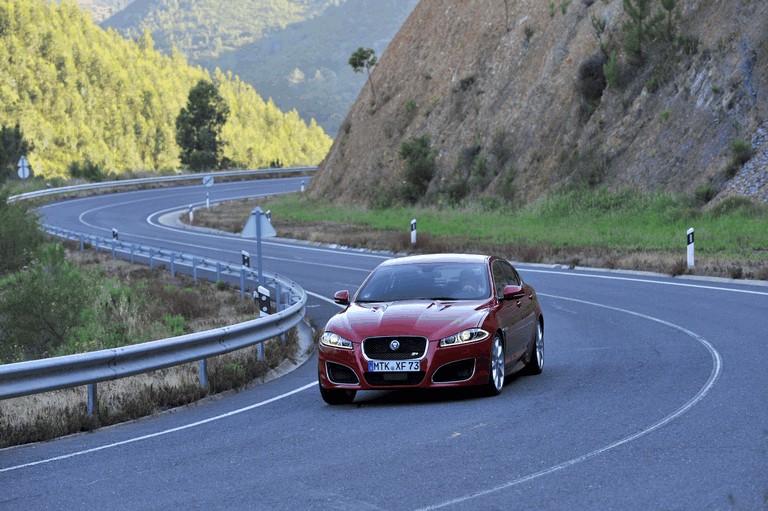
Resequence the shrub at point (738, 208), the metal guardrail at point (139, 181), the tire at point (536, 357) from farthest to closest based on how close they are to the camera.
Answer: the metal guardrail at point (139, 181) < the shrub at point (738, 208) < the tire at point (536, 357)

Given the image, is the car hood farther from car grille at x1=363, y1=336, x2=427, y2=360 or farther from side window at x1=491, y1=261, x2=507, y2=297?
side window at x1=491, y1=261, x2=507, y2=297

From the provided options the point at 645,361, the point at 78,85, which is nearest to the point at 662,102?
the point at 645,361

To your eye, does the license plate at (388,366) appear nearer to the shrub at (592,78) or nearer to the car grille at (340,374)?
the car grille at (340,374)

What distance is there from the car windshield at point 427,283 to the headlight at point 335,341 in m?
0.99

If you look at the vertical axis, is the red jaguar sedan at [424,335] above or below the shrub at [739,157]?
below

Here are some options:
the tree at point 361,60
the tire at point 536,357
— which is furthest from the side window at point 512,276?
the tree at point 361,60

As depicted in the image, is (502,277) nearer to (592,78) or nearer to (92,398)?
(92,398)

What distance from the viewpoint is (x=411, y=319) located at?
11664 millimetres

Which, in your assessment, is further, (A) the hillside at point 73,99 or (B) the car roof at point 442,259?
(A) the hillside at point 73,99

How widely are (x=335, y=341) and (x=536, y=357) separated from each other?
2.84 m

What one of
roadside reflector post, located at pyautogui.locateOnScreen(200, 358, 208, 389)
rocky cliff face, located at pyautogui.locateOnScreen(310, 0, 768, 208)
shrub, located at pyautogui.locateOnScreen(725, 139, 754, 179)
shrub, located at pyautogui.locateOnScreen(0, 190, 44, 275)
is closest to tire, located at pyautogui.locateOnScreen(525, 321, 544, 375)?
roadside reflector post, located at pyautogui.locateOnScreen(200, 358, 208, 389)

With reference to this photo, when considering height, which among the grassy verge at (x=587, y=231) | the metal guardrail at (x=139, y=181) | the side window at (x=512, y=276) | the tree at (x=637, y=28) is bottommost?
the grassy verge at (x=587, y=231)

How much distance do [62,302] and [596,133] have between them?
27.4 m

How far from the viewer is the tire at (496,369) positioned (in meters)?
11.7
